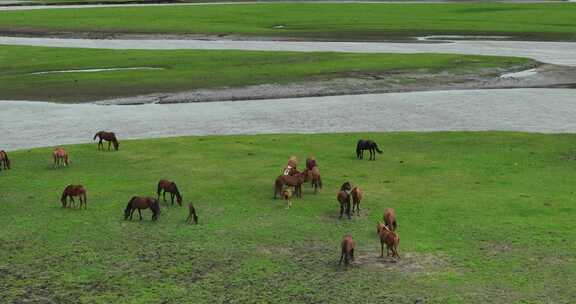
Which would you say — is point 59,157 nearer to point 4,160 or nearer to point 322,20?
point 4,160

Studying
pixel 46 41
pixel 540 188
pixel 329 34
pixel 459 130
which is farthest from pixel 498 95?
pixel 46 41

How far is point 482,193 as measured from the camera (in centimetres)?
2527

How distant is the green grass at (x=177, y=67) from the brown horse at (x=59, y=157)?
18.0 m

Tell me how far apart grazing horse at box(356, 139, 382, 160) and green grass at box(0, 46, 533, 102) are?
2140 cm

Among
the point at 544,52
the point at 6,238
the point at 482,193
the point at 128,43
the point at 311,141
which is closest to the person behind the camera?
the point at 6,238

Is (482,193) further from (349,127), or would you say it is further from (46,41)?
(46,41)

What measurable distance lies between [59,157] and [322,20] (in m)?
62.5

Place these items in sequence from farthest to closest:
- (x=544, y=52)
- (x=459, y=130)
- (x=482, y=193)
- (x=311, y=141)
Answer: (x=544, y=52)
(x=459, y=130)
(x=311, y=141)
(x=482, y=193)

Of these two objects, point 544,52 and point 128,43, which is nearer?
point 544,52

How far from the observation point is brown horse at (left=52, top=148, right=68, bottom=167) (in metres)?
29.2

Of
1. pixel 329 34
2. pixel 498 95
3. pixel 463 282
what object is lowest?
pixel 463 282

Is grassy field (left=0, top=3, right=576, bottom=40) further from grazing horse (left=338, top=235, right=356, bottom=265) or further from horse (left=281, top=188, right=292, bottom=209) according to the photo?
grazing horse (left=338, top=235, right=356, bottom=265)

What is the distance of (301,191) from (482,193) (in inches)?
199

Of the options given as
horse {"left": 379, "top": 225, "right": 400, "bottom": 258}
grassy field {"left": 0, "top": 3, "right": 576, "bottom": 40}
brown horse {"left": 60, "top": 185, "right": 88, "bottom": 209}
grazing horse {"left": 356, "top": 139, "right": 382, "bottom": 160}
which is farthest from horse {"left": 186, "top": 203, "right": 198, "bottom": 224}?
grassy field {"left": 0, "top": 3, "right": 576, "bottom": 40}
